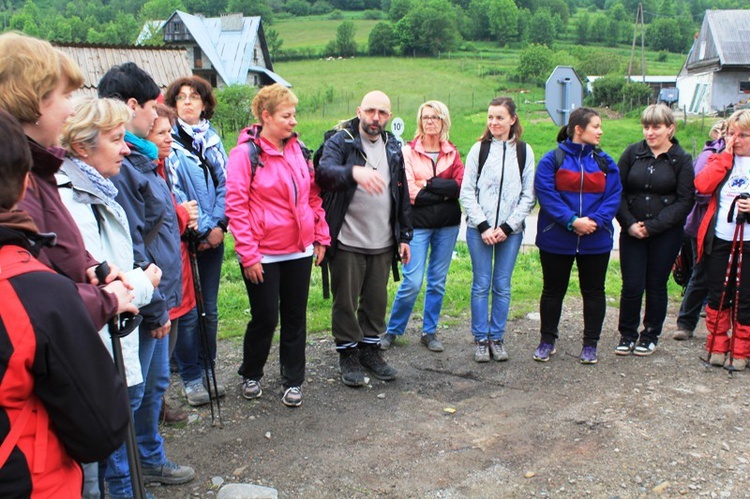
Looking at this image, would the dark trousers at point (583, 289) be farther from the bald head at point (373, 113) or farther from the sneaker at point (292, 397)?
the sneaker at point (292, 397)

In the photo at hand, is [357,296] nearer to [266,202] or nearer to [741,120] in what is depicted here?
[266,202]

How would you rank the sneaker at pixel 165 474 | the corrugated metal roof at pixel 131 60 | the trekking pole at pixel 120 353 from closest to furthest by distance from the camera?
the trekking pole at pixel 120 353 → the sneaker at pixel 165 474 → the corrugated metal roof at pixel 131 60

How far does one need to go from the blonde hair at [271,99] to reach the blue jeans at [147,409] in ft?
5.93

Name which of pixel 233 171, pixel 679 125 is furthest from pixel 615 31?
pixel 233 171

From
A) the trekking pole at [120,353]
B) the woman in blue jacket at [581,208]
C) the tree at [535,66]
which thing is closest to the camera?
the trekking pole at [120,353]

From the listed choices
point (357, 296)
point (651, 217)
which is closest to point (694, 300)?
point (651, 217)

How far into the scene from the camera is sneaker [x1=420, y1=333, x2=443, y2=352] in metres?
6.07

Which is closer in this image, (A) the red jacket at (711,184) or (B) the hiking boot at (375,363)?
(B) the hiking boot at (375,363)

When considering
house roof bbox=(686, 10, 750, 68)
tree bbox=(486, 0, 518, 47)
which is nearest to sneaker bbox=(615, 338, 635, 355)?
house roof bbox=(686, 10, 750, 68)

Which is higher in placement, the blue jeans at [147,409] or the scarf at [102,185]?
the scarf at [102,185]

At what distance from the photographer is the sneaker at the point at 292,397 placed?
488 cm

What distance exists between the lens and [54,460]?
203cm

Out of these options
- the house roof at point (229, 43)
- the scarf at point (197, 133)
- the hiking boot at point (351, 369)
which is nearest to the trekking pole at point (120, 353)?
the scarf at point (197, 133)

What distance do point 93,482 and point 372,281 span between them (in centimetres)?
284
